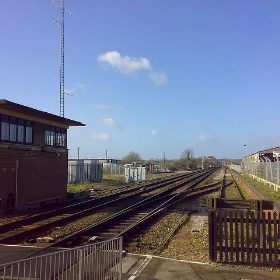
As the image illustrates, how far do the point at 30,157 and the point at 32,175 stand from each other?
1010 millimetres

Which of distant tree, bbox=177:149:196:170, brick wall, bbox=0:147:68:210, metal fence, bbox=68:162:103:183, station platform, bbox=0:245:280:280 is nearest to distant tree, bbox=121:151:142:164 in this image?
distant tree, bbox=177:149:196:170

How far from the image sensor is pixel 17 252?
9289 mm

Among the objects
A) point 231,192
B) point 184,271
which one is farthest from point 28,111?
Result: point 231,192

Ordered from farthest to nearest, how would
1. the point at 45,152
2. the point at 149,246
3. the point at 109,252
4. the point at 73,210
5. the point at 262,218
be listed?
the point at 45,152 → the point at 73,210 → the point at 149,246 → the point at 262,218 → the point at 109,252

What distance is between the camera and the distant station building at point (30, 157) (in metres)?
17.5

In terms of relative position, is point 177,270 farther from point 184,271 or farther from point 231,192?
point 231,192

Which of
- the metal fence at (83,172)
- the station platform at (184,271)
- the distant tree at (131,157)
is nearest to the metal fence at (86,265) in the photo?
the station platform at (184,271)

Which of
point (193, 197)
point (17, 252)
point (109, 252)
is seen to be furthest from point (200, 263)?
point (193, 197)

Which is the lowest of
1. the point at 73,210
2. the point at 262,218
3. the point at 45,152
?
the point at 73,210

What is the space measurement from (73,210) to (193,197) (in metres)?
10.3

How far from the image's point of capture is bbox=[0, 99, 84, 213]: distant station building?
1753cm

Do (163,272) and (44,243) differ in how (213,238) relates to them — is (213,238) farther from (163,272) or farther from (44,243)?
(44,243)

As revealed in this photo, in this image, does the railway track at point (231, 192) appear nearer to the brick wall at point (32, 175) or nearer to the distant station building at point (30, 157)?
the brick wall at point (32, 175)

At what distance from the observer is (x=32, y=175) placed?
65.7 ft
